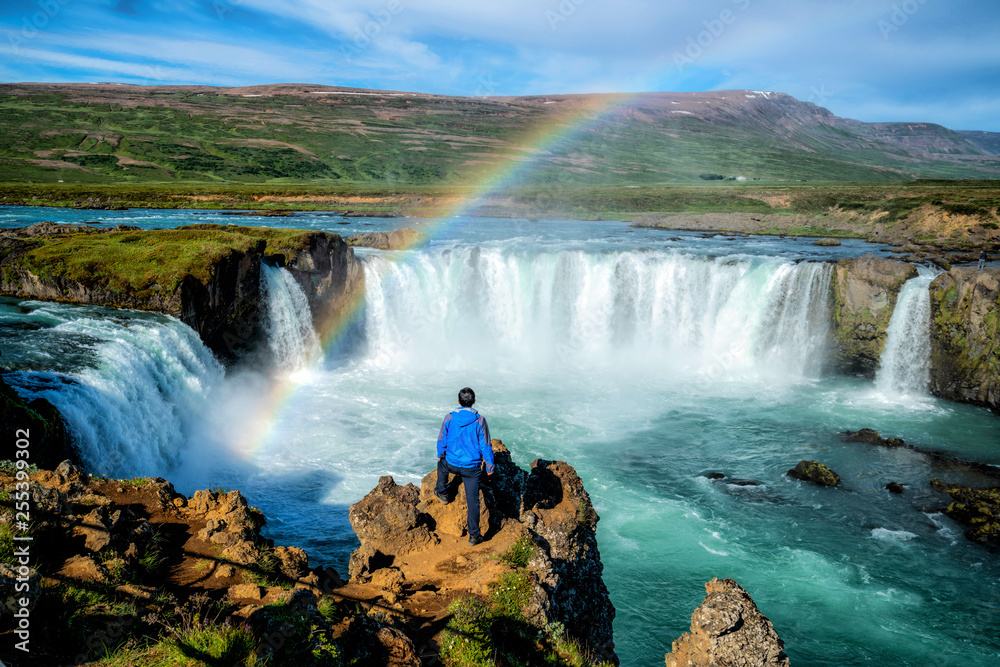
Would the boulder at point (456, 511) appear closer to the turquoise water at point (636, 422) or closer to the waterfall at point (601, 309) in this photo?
the turquoise water at point (636, 422)

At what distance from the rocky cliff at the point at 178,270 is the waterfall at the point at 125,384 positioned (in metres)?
1.13

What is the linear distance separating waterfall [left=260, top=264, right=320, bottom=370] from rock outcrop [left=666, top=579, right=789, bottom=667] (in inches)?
853

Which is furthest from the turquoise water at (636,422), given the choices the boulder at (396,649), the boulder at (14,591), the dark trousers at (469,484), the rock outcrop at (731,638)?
the boulder at (14,591)

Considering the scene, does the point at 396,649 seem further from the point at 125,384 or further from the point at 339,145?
the point at 339,145

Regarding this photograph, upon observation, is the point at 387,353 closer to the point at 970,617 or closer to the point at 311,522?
the point at 311,522

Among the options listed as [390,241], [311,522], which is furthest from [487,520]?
[390,241]

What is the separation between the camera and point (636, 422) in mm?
21812

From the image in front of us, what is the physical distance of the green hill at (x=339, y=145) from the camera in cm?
10931

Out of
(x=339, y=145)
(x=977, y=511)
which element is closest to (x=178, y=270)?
(x=977, y=511)

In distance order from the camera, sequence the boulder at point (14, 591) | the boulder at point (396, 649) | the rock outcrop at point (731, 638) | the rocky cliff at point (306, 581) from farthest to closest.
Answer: the rock outcrop at point (731, 638)
the boulder at point (396, 649)
the rocky cliff at point (306, 581)
the boulder at point (14, 591)

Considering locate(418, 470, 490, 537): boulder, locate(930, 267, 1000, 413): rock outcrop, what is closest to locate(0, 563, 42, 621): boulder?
locate(418, 470, 490, 537): boulder

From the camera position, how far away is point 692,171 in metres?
142

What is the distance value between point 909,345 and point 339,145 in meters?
135

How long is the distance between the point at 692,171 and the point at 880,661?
145 metres
